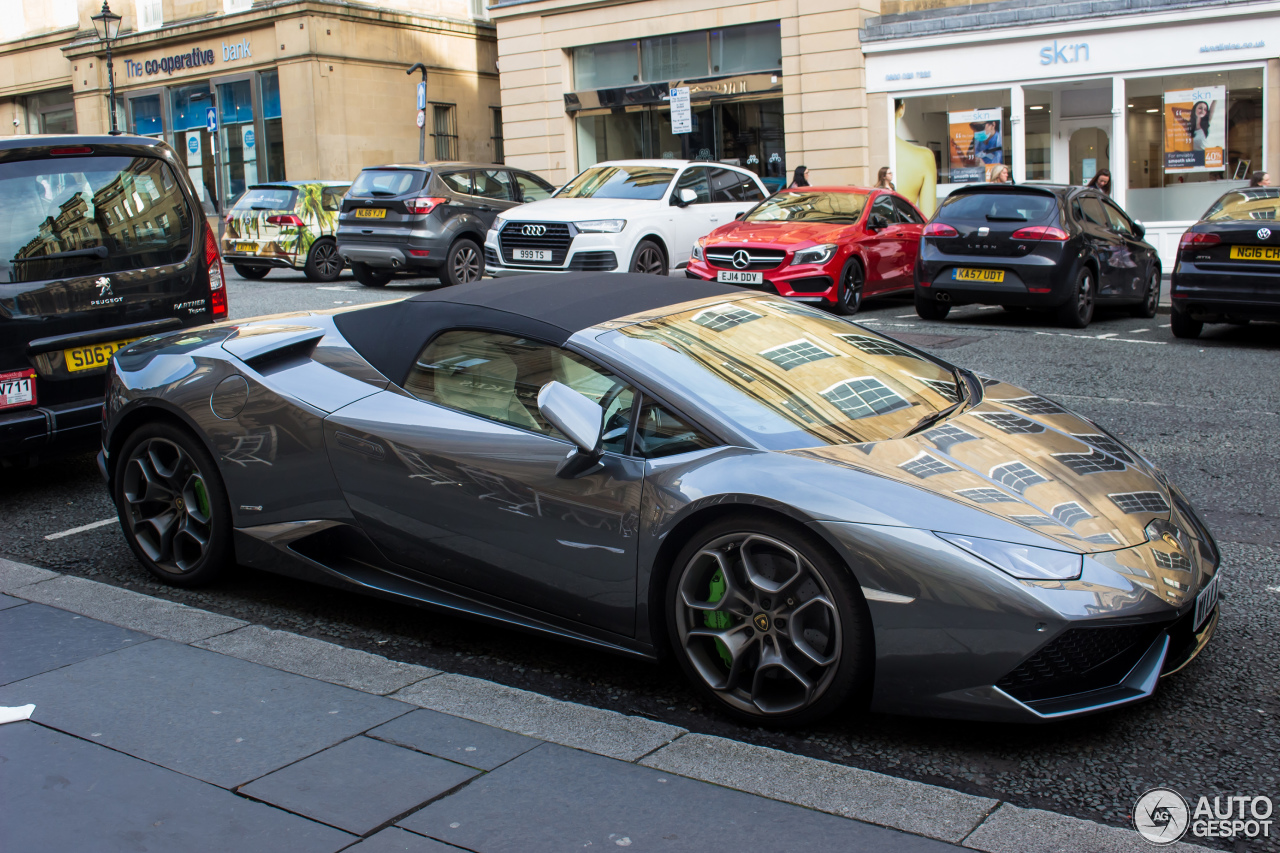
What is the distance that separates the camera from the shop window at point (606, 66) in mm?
27203

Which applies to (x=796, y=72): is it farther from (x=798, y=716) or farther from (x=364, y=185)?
(x=798, y=716)

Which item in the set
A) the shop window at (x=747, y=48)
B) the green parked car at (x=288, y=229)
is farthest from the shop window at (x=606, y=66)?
the green parked car at (x=288, y=229)

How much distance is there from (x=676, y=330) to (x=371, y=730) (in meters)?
1.63

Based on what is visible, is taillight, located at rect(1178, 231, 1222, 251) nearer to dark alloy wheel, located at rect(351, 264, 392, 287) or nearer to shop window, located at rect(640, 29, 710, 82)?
dark alloy wheel, located at rect(351, 264, 392, 287)

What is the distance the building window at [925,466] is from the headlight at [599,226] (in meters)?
10.9

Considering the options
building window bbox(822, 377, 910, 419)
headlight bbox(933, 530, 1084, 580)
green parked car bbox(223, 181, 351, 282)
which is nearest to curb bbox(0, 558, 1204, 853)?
headlight bbox(933, 530, 1084, 580)

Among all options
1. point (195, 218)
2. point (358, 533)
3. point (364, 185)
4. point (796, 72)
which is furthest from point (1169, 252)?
point (358, 533)

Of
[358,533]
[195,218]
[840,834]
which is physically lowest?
[840,834]

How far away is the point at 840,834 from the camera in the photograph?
275 cm

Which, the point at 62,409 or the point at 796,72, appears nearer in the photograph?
the point at 62,409

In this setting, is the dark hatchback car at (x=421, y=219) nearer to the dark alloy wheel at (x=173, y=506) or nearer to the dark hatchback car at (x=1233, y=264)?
the dark hatchback car at (x=1233, y=264)

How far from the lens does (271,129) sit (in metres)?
34.7

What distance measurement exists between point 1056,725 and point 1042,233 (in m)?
9.76

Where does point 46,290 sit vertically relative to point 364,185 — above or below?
below
